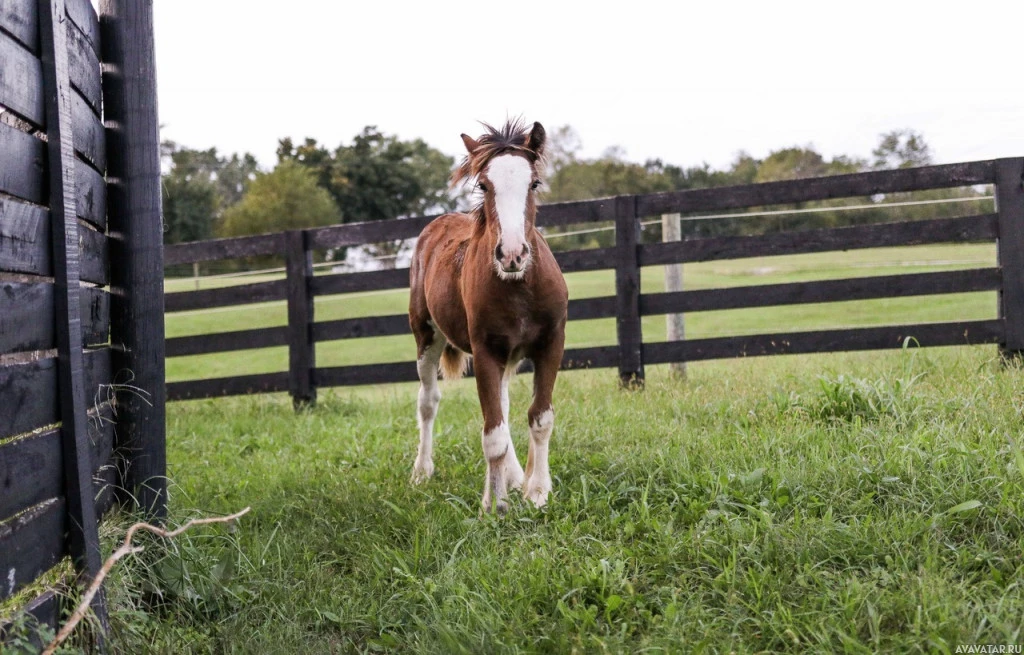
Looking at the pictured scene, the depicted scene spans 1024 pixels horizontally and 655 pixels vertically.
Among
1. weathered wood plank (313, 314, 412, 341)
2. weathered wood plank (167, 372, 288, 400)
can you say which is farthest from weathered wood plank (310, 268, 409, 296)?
weathered wood plank (167, 372, 288, 400)

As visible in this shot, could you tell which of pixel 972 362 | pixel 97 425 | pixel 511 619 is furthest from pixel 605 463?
pixel 972 362

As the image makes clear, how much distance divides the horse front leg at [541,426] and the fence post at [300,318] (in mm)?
4470

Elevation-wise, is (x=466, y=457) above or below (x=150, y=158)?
below

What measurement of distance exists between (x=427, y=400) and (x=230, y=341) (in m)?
4.29

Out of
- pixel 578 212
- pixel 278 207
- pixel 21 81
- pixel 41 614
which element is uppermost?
pixel 278 207

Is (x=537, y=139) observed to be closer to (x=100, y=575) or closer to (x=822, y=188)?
(x=100, y=575)

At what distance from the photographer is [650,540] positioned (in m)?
3.21

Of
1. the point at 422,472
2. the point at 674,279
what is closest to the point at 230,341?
the point at 422,472

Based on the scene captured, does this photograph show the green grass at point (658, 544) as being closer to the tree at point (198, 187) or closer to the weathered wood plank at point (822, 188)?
the weathered wood plank at point (822, 188)

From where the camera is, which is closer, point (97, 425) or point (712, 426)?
point (97, 425)

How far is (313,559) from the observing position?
3.51 metres

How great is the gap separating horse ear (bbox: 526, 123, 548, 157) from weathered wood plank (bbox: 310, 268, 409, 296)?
3.82 m

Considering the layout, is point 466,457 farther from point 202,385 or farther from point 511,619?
point 202,385

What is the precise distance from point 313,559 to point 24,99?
7.15ft
